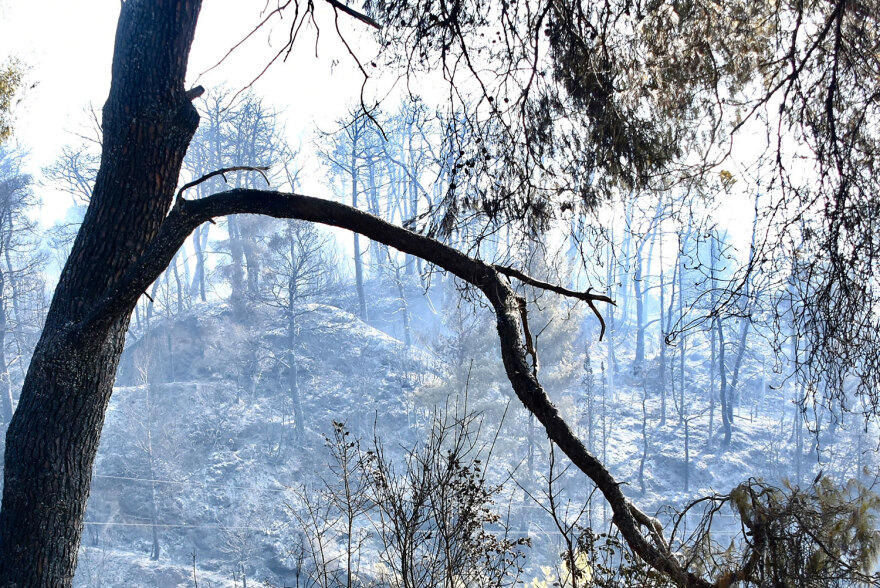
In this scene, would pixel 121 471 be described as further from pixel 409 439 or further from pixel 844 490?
pixel 844 490

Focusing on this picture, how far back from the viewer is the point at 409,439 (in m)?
24.9

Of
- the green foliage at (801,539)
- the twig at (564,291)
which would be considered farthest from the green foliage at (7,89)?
the green foliage at (801,539)

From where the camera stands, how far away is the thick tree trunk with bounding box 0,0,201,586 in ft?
11.1

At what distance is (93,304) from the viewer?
348 centimetres

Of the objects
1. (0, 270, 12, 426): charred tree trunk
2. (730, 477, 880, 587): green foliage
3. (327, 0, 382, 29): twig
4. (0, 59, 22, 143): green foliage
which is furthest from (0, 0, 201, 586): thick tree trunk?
(0, 270, 12, 426): charred tree trunk

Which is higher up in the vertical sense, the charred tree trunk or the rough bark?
the charred tree trunk

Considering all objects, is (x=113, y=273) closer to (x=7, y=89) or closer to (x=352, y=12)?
(x=352, y=12)

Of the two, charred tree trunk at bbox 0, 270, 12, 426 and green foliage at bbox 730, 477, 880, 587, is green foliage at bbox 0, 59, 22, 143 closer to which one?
green foliage at bbox 730, 477, 880, 587

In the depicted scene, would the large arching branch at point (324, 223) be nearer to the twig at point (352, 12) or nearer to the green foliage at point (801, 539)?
the green foliage at point (801, 539)

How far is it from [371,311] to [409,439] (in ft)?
35.5

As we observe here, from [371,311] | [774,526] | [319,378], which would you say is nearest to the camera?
[774,526]

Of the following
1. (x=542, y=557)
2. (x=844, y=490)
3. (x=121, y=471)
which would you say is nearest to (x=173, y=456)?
(x=121, y=471)

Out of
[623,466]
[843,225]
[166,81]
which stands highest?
[623,466]

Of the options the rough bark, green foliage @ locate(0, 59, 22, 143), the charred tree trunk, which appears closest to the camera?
the rough bark
